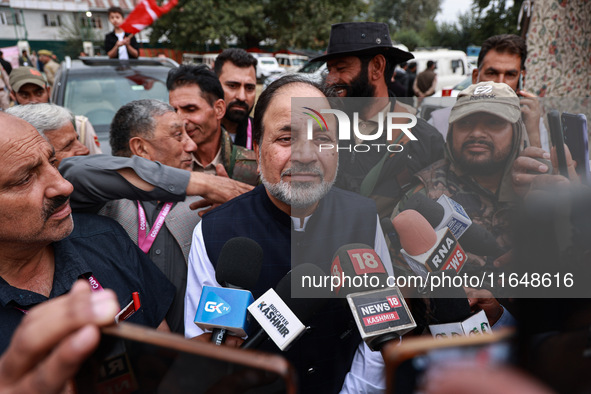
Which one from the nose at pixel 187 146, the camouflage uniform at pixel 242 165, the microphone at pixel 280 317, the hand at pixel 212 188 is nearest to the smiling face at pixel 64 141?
the nose at pixel 187 146

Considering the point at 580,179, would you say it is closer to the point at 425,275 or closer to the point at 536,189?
the point at 536,189

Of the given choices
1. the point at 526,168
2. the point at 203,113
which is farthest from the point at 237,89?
the point at 526,168

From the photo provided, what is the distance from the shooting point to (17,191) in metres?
1.45

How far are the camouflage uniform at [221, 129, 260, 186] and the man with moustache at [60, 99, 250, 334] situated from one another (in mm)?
303

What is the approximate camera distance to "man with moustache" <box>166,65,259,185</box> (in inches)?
120

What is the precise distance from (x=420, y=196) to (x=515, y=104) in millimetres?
526

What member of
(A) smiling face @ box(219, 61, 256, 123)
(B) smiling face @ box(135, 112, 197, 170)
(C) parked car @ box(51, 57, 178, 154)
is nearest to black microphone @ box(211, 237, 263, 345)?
(B) smiling face @ box(135, 112, 197, 170)

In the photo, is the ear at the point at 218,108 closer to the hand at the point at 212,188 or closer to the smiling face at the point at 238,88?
the smiling face at the point at 238,88

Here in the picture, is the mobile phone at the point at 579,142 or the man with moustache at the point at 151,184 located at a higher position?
the mobile phone at the point at 579,142

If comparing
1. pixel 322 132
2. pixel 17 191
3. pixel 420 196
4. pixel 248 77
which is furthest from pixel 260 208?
pixel 248 77

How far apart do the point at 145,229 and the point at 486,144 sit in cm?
160

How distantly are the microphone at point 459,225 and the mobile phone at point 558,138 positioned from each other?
35cm

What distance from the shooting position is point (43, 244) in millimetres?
1534

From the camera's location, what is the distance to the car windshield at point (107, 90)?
5148mm
